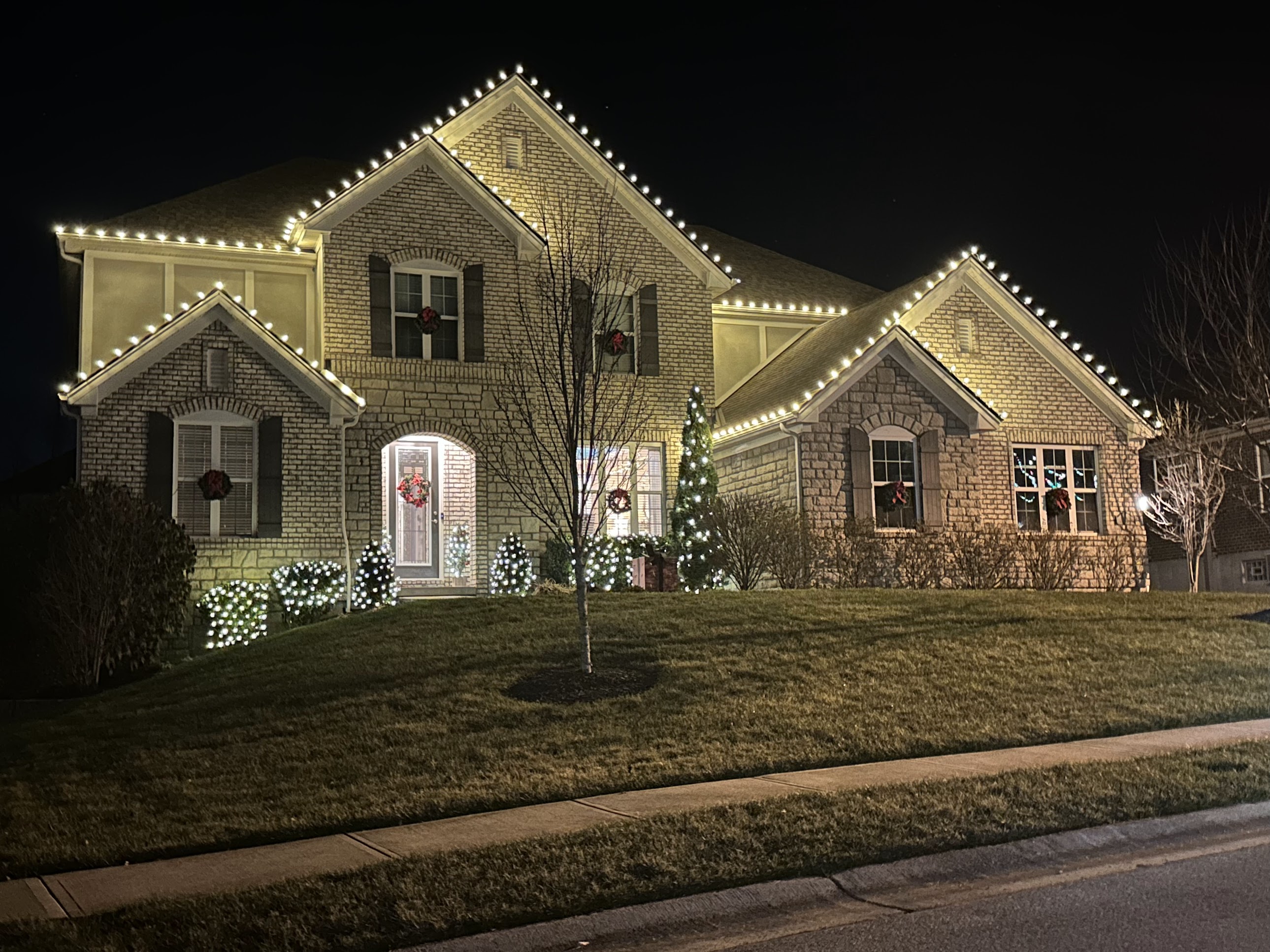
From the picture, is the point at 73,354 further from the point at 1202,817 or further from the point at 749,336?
the point at 1202,817

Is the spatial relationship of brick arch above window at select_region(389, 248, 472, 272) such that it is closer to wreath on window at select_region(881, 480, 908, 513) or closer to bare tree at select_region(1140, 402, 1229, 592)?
wreath on window at select_region(881, 480, 908, 513)

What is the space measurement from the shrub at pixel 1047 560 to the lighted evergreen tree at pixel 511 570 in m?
8.08

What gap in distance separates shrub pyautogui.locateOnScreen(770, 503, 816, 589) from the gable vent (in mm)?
8673

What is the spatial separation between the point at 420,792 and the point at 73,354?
669 inches

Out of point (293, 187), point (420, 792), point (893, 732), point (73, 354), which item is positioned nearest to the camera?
point (420, 792)

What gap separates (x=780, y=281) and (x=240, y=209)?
11.0m

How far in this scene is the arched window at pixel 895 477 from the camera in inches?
823

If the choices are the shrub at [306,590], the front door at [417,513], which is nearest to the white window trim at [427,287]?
the front door at [417,513]

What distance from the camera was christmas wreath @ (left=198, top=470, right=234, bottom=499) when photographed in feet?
60.0

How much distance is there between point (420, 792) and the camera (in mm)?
8719

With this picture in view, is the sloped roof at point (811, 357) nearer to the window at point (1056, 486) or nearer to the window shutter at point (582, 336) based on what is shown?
the window at point (1056, 486)

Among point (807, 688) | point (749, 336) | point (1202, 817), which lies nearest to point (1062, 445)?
point (749, 336)

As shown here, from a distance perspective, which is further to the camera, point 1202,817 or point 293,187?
point 293,187

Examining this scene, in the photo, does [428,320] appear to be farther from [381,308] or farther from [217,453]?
[217,453]
